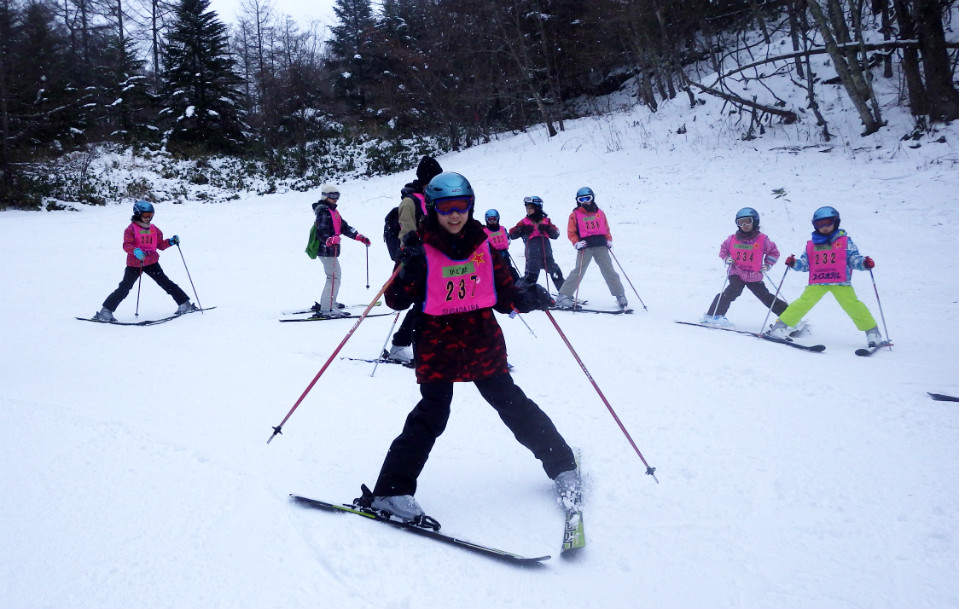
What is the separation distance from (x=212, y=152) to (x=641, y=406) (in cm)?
2567

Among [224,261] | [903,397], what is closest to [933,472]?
[903,397]

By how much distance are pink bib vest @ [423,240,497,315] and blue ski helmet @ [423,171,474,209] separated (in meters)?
0.23

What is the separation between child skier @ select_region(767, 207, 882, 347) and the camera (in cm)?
579

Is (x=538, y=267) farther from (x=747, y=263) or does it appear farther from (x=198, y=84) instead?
(x=198, y=84)

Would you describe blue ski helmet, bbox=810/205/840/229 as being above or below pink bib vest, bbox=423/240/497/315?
above

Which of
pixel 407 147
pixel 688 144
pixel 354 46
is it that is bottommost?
pixel 688 144

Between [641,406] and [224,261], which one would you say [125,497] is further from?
[224,261]

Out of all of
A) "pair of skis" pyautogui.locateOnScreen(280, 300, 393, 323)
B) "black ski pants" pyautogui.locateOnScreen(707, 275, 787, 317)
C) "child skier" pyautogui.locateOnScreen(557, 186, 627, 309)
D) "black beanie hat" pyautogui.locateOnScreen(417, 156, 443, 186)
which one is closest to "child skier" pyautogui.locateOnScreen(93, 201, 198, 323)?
"pair of skis" pyautogui.locateOnScreen(280, 300, 393, 323)

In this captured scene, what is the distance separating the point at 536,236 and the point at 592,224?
90 cm

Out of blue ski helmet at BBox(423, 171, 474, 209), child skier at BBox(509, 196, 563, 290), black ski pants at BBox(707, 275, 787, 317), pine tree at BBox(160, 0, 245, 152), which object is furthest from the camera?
pine tree at BBox(160, 0, 245, 152)

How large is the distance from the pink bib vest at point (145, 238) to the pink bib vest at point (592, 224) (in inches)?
235

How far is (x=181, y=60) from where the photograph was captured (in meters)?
24.3

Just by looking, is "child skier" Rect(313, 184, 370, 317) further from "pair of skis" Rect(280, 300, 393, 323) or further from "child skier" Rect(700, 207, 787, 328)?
"child skier" Rect(700, 207, 787, 328)

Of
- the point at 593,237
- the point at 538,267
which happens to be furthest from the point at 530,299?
the point at 538,267
